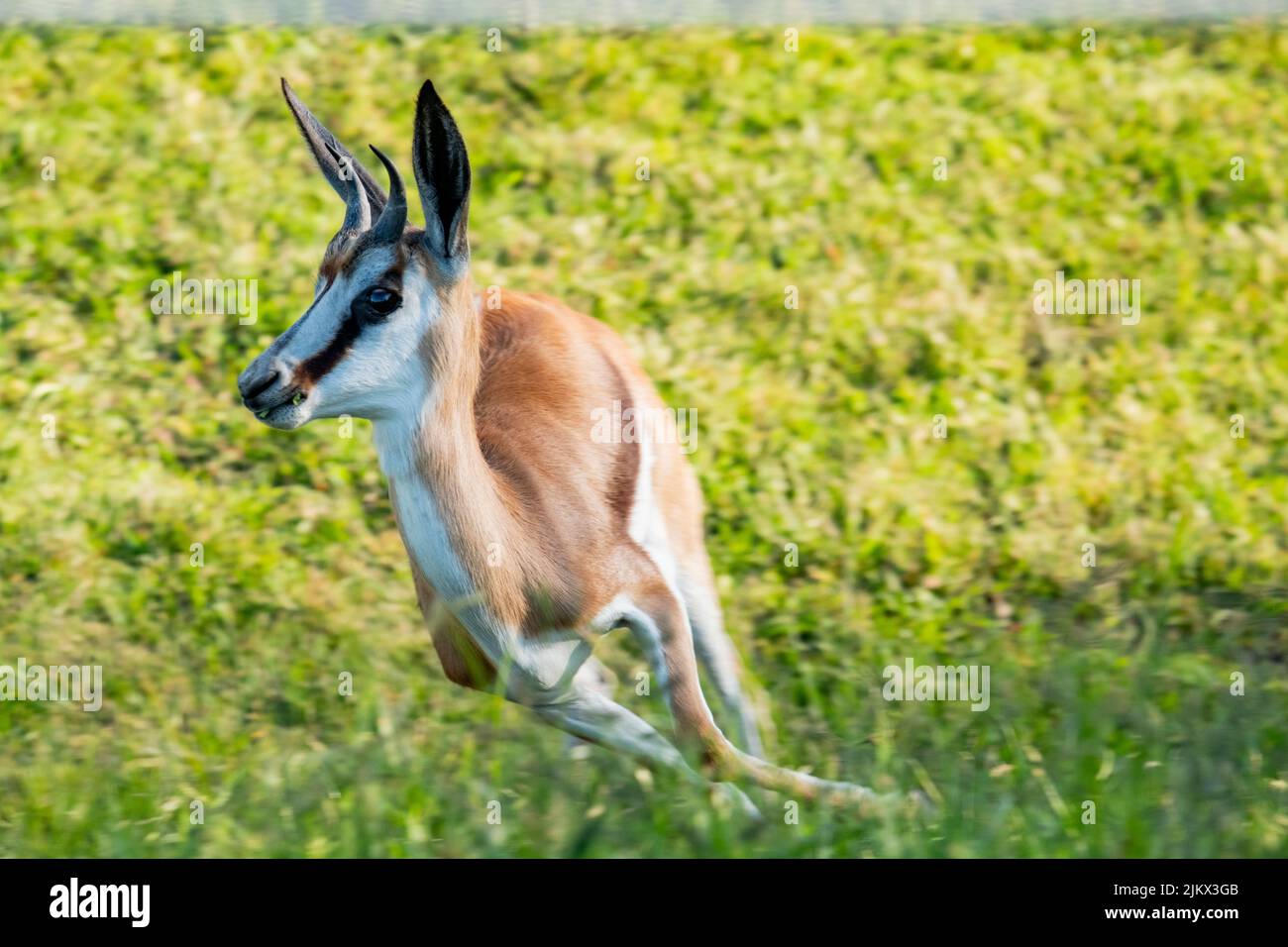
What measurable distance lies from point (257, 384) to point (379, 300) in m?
0.37

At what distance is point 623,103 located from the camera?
844cm

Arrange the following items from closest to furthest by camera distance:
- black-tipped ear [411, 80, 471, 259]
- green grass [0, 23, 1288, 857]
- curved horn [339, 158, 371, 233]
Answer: black-tipped ear [411, 80, 471, 259] < curved horn [339, 158, 371, 233] < green grass [0, 23, 1288, 857]

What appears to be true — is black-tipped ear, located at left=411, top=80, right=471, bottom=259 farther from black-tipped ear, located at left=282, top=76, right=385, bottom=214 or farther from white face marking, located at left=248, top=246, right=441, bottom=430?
black-tipped ear, located at left=282, top=76, right=385, bottom=214

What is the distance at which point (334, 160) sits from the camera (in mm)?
4234

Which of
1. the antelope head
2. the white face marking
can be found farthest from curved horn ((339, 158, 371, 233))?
the white face marking

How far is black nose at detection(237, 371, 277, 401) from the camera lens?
3.87 metres

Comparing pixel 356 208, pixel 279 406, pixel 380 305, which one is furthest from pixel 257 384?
pixel 356 208

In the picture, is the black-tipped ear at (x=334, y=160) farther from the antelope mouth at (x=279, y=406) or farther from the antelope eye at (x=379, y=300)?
the antelope mouth at (x=279, y=406)

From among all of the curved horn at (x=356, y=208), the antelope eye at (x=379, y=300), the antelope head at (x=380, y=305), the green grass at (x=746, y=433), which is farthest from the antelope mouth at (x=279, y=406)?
the green grass at (x=746, y=433)

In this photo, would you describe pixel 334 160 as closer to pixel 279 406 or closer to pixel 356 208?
pixel 356 208
